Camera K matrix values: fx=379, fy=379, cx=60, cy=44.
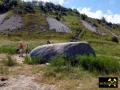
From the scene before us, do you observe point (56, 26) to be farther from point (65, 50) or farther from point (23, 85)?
point (23, 85)

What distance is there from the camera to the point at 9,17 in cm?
9419

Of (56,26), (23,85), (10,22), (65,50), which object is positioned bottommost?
(56,26)

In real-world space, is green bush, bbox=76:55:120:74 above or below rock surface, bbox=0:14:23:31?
above

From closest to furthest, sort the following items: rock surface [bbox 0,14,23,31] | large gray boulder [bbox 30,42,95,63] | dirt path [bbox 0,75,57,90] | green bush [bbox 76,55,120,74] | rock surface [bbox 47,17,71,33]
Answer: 1. dirt path [bbox 0,75,57,90]
2. green bush [bbox 76,55,120,74]
3. large gray boulder [bbox 30,42,95,63]
4. rock surface [bbox 0,14,23,31]
5. rock surface [bbox 47,17,71,33]

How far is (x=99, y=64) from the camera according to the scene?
18.4 m

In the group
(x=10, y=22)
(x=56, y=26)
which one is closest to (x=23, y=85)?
(x=10, y=22)

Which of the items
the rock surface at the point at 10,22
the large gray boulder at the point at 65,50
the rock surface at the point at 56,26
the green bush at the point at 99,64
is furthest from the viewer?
the rock surface at the point at 56,26

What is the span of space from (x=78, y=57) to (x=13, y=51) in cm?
1263

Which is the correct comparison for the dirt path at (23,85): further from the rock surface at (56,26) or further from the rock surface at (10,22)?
the rock surface at (56,26)

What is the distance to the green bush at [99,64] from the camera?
1806 centimetres

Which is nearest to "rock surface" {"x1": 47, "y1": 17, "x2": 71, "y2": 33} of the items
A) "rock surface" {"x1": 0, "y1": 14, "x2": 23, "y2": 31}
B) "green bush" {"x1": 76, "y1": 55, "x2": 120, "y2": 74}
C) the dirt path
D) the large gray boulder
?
"rock surface" {"x1": 0, "y1": 14, "x2": 23, "y2": 31}

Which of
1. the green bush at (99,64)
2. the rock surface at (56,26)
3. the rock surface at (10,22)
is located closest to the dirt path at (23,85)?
the green bush at (99,64)

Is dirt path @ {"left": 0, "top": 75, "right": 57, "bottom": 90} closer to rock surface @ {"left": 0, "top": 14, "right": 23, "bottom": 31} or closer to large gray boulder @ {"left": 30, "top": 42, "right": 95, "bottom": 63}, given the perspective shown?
large gray boulder @ {"left": 30, "top": 42, "right": 95, "bottom": 63}

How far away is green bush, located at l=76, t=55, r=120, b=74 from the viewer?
59.3 feet
